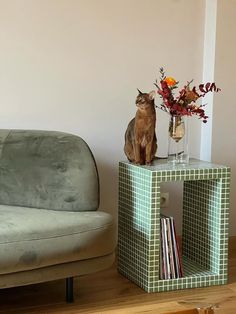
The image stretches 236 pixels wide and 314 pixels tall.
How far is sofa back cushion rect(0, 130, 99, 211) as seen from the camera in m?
2.79

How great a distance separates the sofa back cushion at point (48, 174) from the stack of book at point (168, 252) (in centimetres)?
36

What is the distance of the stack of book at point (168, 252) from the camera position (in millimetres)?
2916

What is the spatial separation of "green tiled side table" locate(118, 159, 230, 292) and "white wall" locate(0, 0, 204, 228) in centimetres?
40

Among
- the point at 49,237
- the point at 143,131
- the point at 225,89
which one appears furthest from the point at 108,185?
the point at 49,237

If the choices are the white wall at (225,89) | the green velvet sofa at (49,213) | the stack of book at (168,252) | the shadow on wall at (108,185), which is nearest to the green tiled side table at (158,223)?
the stack of book at (168,252)

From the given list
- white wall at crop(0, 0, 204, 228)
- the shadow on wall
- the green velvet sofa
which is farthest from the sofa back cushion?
the shadow on wall

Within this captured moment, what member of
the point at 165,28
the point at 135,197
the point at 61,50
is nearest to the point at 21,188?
the point at 135,197

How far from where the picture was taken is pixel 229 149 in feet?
11.8

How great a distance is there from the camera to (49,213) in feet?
8.86

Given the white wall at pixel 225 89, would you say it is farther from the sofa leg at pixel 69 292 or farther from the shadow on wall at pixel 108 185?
the sofa leg at pixel 69 292

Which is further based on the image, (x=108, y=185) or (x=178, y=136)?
(x=108, y=185)

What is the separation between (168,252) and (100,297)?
392mm

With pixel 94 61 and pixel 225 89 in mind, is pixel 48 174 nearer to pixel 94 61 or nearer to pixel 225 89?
pixel 94 61

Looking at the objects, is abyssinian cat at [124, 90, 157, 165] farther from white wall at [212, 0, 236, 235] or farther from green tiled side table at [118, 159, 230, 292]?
white wall at [212, 0, 236, 235]
